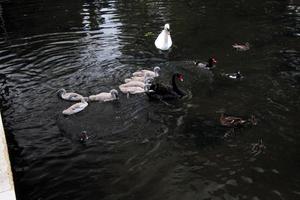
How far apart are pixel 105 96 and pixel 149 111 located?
1.34 meters

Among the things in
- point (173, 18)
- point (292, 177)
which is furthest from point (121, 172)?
point (173, 18)

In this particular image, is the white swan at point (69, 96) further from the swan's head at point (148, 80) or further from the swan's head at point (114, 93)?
the swan's head at point (148, 80)

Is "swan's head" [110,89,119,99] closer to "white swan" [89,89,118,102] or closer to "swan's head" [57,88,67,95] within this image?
"white swan" [89,89,118,102]

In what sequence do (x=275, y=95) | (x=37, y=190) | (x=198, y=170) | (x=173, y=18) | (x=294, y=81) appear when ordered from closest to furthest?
(x=37, y=190), (x=198, y=170), (x=275, y=95), (x=294, y=81), (x=173, y=18)

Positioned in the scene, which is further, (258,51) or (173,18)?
(173,18)

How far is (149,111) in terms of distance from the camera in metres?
11.9

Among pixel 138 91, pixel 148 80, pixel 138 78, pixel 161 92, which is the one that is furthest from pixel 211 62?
pixel 138 91

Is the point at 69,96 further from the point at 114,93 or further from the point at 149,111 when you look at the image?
the point at 149,111

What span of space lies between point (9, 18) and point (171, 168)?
14.7 metres

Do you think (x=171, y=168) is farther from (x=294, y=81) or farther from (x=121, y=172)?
(x=294, y=81)

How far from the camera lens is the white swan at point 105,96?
40.5 feet

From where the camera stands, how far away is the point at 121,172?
9.34m

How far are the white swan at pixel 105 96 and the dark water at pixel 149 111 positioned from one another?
18cm

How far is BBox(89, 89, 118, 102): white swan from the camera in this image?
12.4 m
